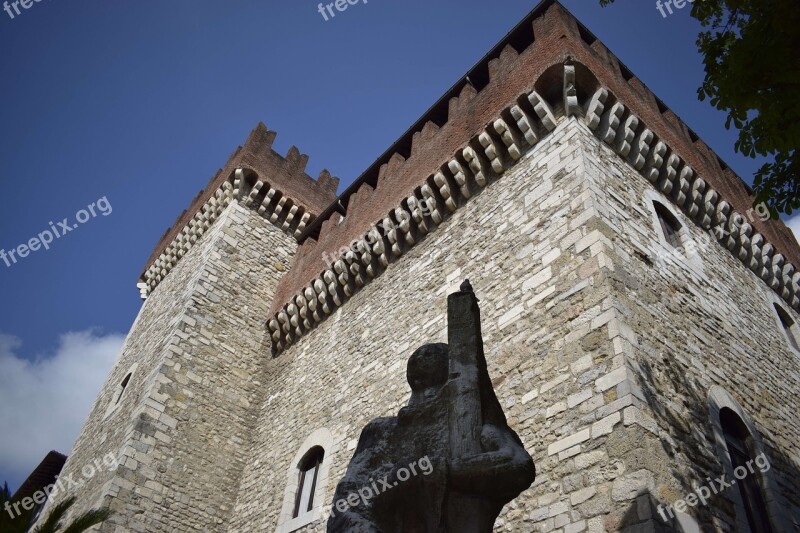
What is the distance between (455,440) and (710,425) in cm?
456

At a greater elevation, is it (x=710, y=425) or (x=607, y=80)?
(x=607, y=80)

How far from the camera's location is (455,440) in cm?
288

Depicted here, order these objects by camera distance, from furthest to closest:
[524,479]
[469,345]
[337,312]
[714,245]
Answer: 1. [337,312]
2. [714,245]
3. [469,345]
4. [524,479]

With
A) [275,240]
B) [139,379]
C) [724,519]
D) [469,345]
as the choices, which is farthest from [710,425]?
[275,240]

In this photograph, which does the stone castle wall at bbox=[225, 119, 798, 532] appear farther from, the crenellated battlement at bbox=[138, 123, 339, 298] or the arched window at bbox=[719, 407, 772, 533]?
the crenellated battlement at bbox=[138, 123, 339, 298]

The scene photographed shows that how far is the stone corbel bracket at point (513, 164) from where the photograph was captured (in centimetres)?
851

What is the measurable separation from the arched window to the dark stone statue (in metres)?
4.49

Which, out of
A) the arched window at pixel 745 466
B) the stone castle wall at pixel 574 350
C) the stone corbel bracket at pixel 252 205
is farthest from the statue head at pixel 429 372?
the stone corbel bracket at pixel 252 205

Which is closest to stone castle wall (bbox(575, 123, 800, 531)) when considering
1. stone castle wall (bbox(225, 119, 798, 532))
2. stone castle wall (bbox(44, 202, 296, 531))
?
stone castle wall (bbox(225, 119, 798, 532))

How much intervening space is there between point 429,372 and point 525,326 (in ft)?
12.4

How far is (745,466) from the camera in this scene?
253 inches

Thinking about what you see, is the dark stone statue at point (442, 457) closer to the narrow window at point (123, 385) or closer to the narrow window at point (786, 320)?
the narrow window at point (786, 320)

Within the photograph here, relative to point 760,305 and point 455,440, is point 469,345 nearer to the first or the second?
point 455,440

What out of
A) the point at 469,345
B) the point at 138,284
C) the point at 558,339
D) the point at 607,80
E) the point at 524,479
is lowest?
the point at 524,479
